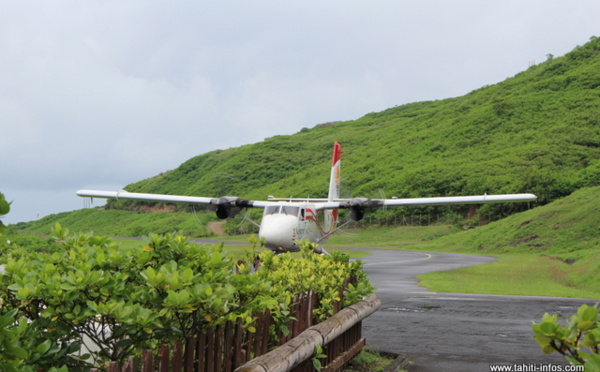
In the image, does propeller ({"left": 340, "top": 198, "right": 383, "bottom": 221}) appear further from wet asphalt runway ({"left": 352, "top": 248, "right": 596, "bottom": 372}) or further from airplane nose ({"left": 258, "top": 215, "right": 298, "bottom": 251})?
wet asphalt runway ({"left": 352, "top": 248, "right": 596, "bottom": 372})

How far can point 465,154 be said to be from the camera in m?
85.6

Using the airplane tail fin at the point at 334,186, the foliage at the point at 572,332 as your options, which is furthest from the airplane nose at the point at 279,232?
the foliage at the point at 572,332

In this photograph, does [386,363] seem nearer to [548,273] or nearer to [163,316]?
[163,316]

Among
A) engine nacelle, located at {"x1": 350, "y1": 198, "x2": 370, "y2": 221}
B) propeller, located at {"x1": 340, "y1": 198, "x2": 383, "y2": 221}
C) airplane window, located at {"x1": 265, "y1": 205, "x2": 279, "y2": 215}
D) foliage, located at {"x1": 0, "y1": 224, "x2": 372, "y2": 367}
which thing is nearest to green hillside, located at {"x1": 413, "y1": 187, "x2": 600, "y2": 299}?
propeller, located at {"x1": 340, "y1": 198, "x2": 383, "y2": 221}

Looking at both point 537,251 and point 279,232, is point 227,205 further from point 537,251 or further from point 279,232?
point 537,251

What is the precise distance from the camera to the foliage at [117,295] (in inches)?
129

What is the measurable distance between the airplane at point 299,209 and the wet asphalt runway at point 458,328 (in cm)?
595

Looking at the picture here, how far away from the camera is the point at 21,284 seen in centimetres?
338

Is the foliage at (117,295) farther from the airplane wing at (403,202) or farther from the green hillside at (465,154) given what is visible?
the green hillside at (465,154)

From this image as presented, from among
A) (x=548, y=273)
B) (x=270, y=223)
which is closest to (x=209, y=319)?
(x=270, y=223)

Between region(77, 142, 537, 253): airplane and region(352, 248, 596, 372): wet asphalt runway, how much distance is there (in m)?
5.95

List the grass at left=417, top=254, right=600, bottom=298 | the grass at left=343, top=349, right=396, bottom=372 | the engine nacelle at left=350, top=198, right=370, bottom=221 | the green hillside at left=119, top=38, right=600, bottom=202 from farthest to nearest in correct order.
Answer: the green hillside at left=119, top=38, right=600, bottom=202, the engine nacelle at left=350, top=198, right=370, bottom=221, the grass at left=417, top=254, right=600, bottom=298, the grass at left=343, top=349, right=396, bottom=372

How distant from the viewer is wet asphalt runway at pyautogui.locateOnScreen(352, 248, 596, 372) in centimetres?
843

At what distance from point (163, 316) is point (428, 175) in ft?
255
